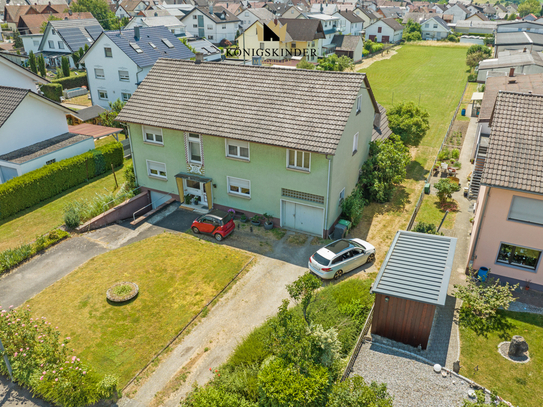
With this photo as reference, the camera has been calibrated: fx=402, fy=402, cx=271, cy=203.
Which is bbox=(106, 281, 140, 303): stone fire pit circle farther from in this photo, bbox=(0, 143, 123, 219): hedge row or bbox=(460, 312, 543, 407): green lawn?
bbox=(460, 312, 543, 407): green lawn

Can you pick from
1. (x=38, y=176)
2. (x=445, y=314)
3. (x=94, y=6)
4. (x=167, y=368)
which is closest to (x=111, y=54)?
(x=38, y=176)

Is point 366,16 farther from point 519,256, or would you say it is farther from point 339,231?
point 519,256

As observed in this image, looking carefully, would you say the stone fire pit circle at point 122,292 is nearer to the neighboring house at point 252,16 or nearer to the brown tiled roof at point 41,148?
the brown tiled roof at point 41,148

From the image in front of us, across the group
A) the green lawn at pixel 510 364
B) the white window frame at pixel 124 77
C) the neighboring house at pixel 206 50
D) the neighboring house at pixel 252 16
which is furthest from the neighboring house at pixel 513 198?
the neighboring house at pixel 252 16

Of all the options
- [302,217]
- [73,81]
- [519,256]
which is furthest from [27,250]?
[73,81]

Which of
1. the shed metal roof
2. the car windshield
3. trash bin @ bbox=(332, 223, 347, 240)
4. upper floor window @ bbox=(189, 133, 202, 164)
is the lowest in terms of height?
trash bin @ bbox=(332, 223, 347, 240)

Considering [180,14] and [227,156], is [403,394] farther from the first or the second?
[180,14]

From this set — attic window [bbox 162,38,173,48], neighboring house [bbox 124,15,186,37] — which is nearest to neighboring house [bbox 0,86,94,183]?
attic window [bbox 162,38,173,48]
